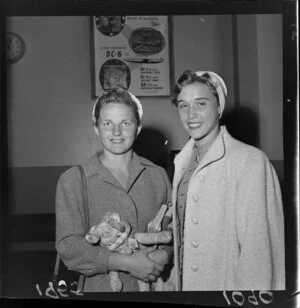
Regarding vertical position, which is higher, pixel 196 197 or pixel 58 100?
pixel 58 100

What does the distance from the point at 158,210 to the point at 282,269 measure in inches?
11.5

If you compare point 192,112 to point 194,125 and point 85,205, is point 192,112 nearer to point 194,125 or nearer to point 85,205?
point 194,125

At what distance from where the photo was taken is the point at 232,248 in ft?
2.98

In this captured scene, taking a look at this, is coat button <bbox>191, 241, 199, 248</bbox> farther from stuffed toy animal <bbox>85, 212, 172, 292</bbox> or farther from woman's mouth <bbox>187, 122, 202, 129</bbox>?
woman's mouth <bbox>187, 122, 202, 129</bbox>

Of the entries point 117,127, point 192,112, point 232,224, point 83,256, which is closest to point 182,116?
point 192,112

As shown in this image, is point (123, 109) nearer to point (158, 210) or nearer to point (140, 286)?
point (158, 210)

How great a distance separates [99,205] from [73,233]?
8 cm

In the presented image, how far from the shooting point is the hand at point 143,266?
92 centimetres

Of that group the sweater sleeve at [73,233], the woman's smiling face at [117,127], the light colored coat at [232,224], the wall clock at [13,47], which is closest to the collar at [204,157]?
the light colored coat at [232,224]

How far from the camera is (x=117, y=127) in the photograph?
0.93 metres

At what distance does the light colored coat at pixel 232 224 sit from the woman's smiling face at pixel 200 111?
0.03 meters

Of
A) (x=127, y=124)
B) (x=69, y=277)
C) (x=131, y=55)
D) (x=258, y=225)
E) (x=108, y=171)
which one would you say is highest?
(x=131, y=55)

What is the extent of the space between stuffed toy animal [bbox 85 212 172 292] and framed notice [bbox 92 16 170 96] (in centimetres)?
29

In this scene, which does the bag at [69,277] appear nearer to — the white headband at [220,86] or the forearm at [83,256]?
the forearm at [83,256]
